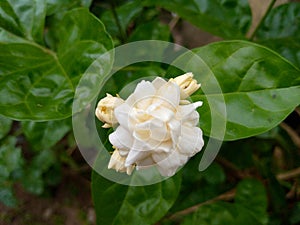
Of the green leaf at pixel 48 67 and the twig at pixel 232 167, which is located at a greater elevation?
the green leaf at pixel 48 67

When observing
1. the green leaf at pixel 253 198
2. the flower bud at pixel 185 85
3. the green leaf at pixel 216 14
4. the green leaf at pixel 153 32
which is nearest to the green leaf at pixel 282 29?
the green leaf at pixel 216 14

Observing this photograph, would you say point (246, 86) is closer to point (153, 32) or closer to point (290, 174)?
point (153, 32)

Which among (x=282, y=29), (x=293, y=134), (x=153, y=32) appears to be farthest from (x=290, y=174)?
(x=153, y=32)

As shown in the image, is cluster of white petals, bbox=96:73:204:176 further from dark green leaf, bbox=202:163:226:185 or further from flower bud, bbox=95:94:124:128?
dark green leaf, bbox=202:163:226:185

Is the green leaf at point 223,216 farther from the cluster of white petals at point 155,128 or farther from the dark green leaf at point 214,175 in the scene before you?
the cluster of white petals at point 155,128

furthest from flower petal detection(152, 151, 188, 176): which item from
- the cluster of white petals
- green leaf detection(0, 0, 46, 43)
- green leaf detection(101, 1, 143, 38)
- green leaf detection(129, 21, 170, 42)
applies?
green leaf detection(101, 1, 143, 38)

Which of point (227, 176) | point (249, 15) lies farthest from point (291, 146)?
point (249, 15)

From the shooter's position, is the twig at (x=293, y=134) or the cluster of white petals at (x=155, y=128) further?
the twig at (x=293, y=134)
